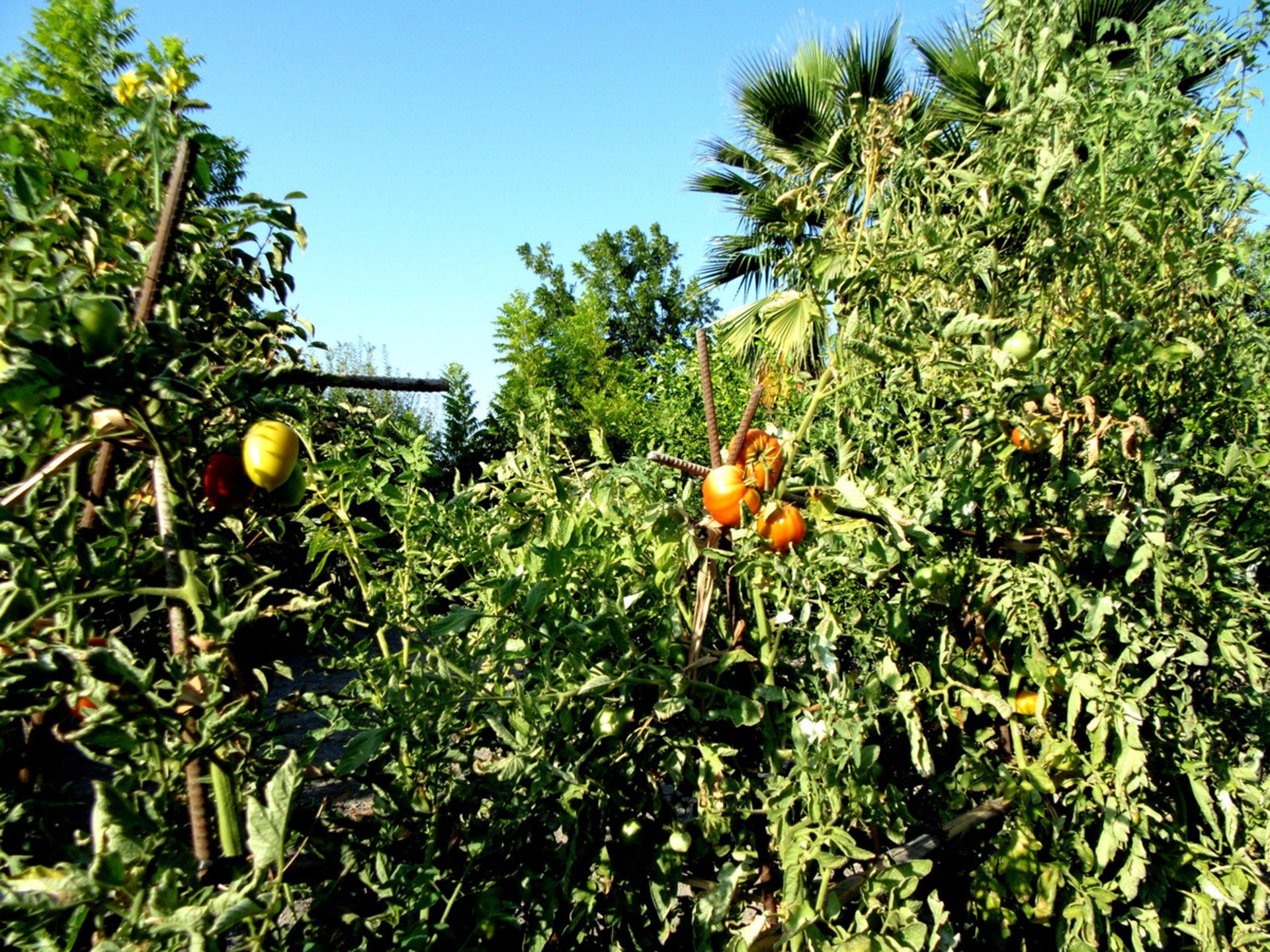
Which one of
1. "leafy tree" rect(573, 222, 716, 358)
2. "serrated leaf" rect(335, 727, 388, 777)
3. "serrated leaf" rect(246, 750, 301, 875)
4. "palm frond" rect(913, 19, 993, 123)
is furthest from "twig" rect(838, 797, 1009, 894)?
"leafy tree" rect(573, 222, 716, 358)

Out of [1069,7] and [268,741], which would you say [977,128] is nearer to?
[1069,7]

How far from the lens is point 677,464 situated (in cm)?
90

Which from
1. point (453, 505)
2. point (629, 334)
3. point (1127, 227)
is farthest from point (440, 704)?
point (629, 334)

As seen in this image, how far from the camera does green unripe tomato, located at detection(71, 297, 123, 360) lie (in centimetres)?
48

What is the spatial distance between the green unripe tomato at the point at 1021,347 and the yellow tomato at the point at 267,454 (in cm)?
88

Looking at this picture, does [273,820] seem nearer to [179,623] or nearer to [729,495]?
[179,623]

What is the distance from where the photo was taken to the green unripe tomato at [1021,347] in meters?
1.00

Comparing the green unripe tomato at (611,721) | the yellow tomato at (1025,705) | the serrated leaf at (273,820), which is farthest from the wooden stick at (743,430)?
the yellow tomato at (1025,705)

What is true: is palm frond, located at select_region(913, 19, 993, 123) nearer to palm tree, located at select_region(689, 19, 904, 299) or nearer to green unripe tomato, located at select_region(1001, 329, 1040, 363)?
palm tree, located at select_region(689, 19, 904, 299)

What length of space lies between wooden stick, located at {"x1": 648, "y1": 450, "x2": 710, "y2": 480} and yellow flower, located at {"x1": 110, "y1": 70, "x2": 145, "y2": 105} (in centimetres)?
68

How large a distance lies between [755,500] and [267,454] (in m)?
→ 0.51

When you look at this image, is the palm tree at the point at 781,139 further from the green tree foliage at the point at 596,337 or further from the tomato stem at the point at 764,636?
the tomato stem at the point at 764,636

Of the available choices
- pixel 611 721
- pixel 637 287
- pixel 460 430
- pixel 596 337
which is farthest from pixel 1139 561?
pixel 637 287

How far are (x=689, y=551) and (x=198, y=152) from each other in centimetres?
61
